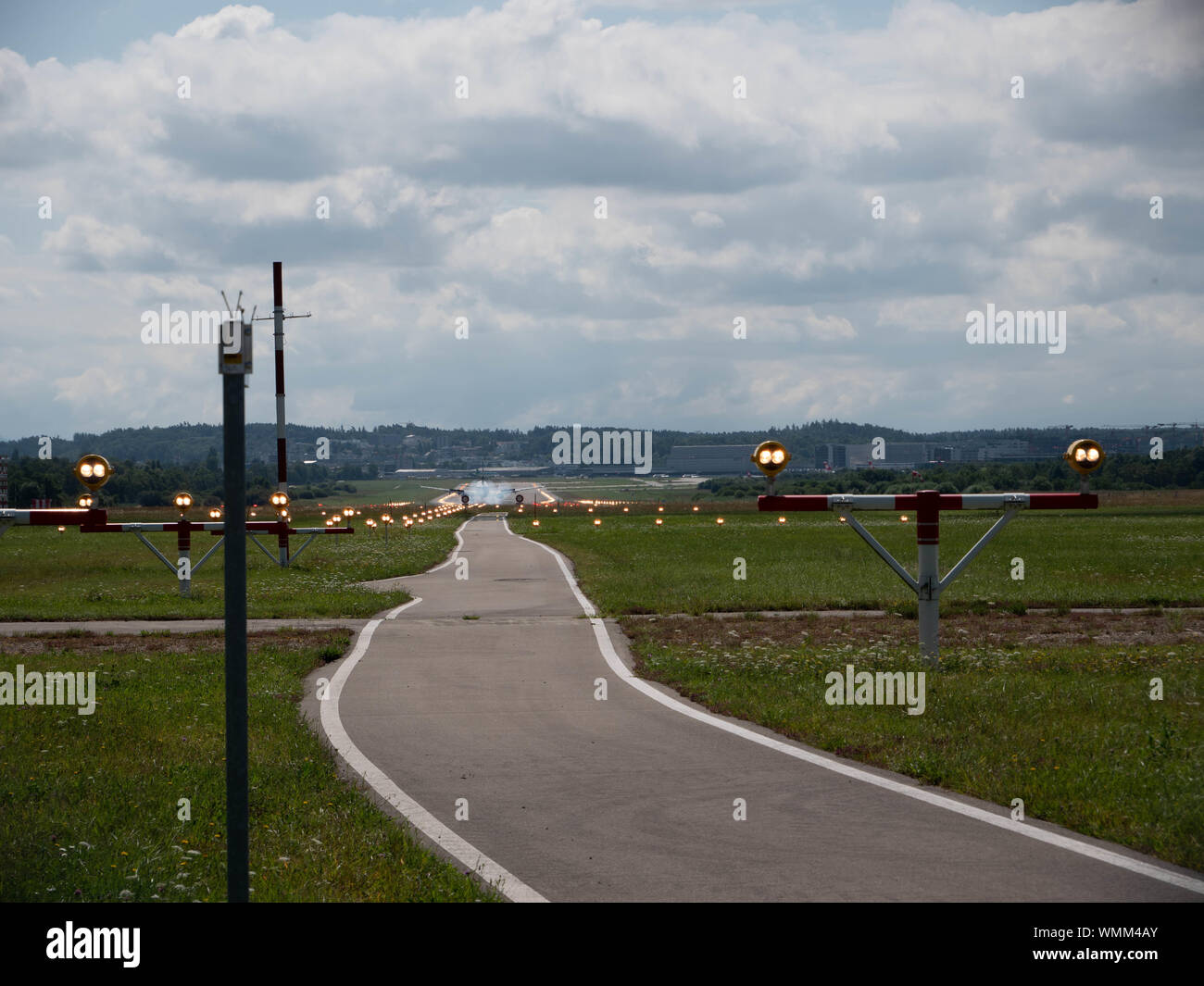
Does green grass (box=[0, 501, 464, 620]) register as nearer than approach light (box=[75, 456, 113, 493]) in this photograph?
No

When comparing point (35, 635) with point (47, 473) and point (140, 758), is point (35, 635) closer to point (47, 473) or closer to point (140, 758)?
point (140, 758)

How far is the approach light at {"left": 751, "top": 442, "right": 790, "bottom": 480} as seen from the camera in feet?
37.4

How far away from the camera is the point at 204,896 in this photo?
5652mm

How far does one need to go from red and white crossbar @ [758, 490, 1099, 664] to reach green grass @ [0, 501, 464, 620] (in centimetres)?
987

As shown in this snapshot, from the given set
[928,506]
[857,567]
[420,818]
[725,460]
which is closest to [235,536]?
[420,818]

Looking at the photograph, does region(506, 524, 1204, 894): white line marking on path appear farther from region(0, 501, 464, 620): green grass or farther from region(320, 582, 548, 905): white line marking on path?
region(0, 501, 464, 620): green grass

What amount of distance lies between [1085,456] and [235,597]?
31.4 ft

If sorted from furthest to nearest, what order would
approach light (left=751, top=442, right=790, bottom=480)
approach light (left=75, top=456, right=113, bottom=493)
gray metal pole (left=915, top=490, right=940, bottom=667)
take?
gray metal pole (left=915, top=490, right=940, bottom=667) < approach light (left=751, top=442, right=790, bottom=480) < approach light (left=75, top=456, right=113, bottom=493)

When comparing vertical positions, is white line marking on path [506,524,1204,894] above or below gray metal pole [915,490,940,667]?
below

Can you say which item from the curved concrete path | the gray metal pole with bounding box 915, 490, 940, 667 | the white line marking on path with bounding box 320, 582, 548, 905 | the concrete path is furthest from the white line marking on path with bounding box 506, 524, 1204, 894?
the concrete path

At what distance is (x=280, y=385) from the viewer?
1282 inches

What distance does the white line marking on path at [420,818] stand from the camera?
230 inches

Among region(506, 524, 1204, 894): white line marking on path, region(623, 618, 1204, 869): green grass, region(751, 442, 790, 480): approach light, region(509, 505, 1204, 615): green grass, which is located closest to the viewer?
region(506, 524, 1204, 894): white line marking on path

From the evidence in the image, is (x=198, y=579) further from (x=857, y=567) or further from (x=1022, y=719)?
(x=1022, y=719)
